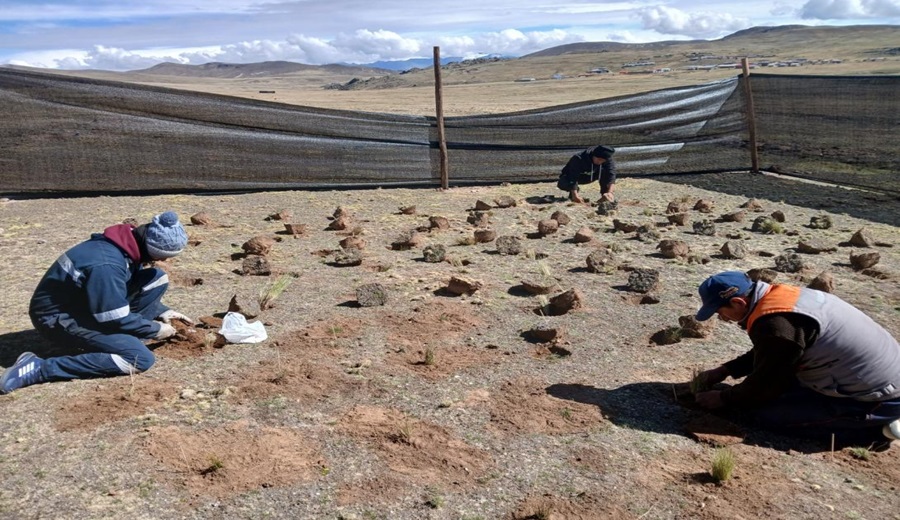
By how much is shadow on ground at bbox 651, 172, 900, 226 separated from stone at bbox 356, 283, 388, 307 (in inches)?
254

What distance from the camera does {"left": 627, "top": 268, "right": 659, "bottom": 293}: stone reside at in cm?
632

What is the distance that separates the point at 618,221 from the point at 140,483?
21.2ft

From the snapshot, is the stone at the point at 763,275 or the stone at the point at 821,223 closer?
the stone at the point at 763,275

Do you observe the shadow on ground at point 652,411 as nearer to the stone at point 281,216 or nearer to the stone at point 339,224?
the stone at point 339,224

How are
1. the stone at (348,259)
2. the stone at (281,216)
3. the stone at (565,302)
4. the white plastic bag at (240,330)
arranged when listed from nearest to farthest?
the white plastic bag at (240,330) < the stone at (565,302) < the stone at (348,259) < the stone at (281,216)

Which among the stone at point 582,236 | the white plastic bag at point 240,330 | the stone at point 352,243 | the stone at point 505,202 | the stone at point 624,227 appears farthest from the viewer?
the stone at point 505,202

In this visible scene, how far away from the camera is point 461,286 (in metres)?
6.24

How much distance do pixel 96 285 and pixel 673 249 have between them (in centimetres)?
517

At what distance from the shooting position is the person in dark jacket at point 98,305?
4.43 meters

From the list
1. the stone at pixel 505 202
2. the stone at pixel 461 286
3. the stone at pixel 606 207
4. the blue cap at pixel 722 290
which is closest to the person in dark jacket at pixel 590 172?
the stone at pixel 606 207

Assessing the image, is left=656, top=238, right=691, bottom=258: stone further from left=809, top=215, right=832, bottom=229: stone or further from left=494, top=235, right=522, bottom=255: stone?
left=809, top=215, right=832, bottom=229: stone

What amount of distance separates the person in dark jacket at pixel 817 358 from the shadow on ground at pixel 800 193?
6.20 m

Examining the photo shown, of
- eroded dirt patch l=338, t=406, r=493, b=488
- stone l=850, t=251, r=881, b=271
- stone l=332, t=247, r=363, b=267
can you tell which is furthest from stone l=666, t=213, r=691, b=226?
eroded dirt patch l=338, t=406, r=493, b=488

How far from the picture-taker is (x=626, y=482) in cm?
352
